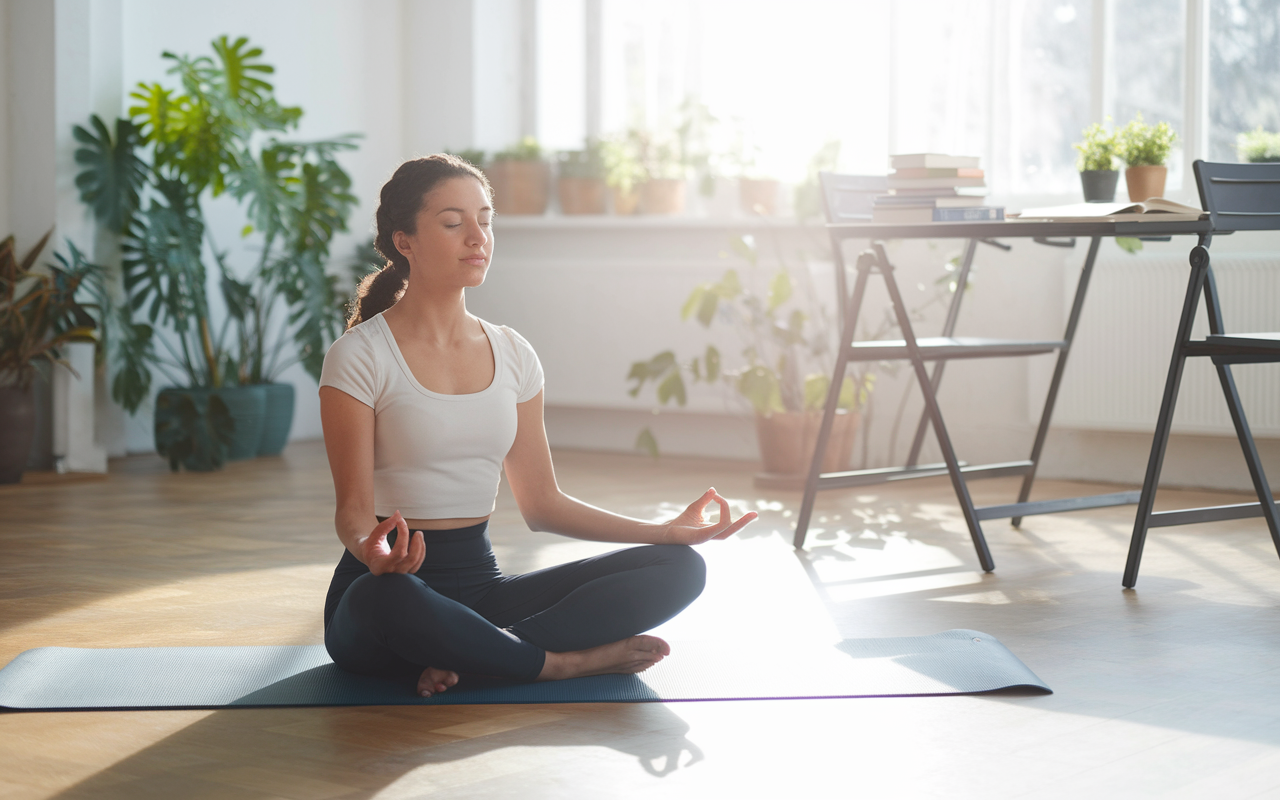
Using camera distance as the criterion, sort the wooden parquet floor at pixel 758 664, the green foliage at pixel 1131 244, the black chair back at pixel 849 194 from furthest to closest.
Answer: the green foliage at pixel 1131 244
the black chair back at pixel 849 194
the wooden parquet floor at pixel 758 664

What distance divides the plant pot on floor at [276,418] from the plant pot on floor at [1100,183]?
11.2 feet

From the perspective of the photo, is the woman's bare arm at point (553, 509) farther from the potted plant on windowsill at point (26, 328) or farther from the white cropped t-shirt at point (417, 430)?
the potted plant on windowsill at point (26, 328)

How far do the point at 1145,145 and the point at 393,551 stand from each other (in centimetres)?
236

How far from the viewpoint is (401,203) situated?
7.03ft

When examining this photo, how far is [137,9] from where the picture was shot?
5602 mm

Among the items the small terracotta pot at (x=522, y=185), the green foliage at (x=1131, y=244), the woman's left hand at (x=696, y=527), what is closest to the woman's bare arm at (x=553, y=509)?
the woman's left hand at (x=696, y=527)

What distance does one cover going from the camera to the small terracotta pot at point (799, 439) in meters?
4.74

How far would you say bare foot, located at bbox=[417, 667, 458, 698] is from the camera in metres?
2.05

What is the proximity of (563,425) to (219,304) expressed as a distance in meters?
1.57

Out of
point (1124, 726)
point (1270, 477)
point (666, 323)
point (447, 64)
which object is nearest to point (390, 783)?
point (1124, 726)

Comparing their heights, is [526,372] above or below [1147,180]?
below

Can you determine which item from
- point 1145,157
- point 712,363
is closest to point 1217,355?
point 1145,157

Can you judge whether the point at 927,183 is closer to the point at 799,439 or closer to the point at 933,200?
the point at 933,200

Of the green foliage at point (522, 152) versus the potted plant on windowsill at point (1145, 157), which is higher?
the green foliage at point (522, 152)
